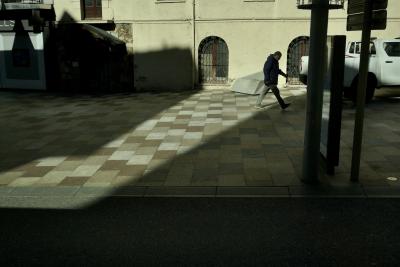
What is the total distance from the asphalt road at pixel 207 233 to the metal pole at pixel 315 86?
2.34 ft

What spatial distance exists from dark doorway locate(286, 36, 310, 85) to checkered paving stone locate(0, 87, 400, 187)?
11.3 feet

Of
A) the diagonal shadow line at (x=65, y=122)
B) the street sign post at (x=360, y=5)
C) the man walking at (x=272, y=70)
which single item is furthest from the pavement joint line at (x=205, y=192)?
the man walking at (x=272, y=70)

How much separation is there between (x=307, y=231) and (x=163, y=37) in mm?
14308

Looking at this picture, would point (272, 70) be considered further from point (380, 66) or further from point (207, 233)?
point (207, 233)

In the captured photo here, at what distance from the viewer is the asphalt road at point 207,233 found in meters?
4.26

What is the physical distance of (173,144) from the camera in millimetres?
8914

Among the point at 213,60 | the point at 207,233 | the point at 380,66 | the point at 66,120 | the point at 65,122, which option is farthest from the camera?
the point at 213,60

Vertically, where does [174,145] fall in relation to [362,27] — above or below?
below

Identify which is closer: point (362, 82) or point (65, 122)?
point (362, 82)

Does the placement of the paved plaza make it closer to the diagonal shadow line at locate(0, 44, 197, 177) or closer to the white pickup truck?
the diagonal shadow line at locate(0, 44, 197, 177)

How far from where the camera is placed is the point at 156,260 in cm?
424

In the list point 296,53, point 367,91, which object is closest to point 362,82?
point 367,91

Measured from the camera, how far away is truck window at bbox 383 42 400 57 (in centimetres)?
1328

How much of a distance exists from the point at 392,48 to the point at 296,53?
482 centimetres
